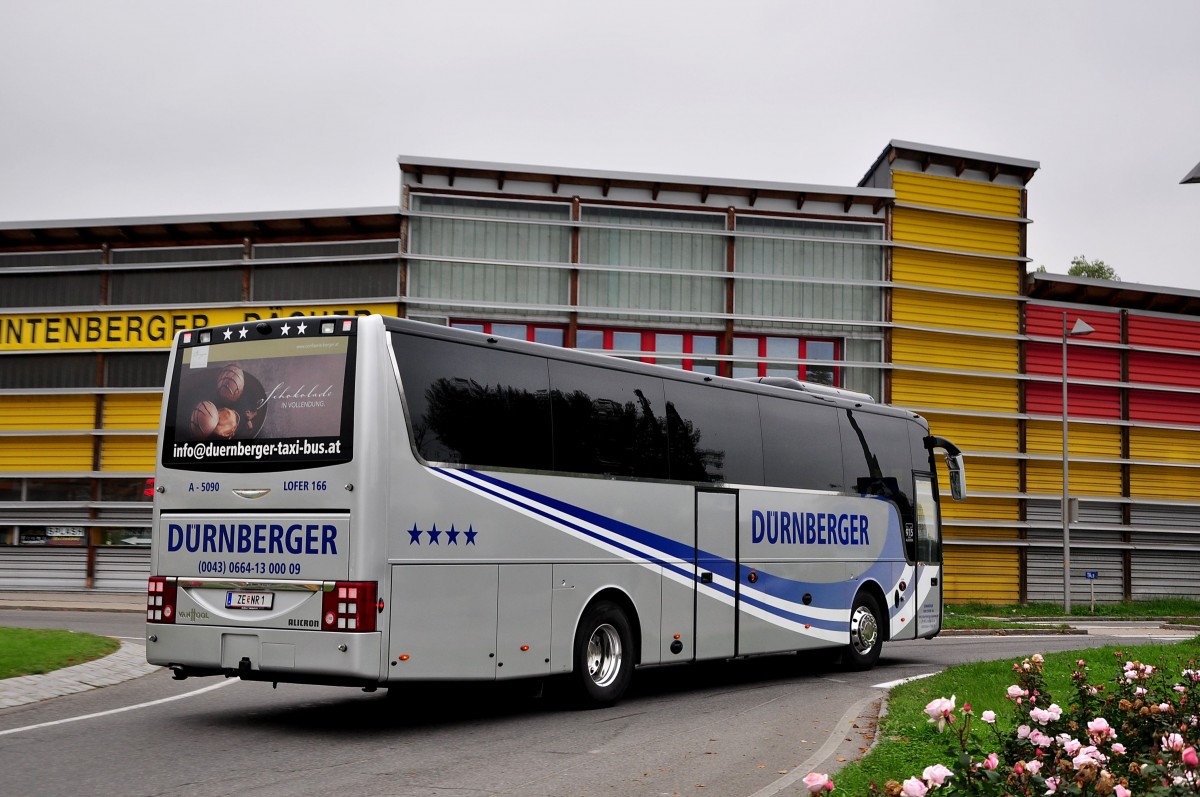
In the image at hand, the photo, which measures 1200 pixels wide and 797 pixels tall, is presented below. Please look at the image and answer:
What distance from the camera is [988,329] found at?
3372 cm

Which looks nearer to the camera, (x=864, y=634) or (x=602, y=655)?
(x=602, y=655)

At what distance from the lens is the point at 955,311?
110ft

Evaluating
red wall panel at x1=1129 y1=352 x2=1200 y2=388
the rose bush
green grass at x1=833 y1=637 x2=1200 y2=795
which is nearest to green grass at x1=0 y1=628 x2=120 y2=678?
green grass at x1=833 y1=637 x2=1200 y2=795

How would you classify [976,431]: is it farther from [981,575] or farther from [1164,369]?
[1164,369]

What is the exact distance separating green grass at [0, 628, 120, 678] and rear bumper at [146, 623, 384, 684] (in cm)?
361

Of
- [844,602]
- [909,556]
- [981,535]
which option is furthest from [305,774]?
[981,535]

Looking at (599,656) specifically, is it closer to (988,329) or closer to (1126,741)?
(1126,741)

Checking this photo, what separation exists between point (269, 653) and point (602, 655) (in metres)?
3.68

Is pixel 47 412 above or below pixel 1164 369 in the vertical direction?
below

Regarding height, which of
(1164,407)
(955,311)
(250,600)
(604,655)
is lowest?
(604,655)

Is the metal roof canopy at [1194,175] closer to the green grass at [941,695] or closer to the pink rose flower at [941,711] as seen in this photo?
the green grass at [941,695]

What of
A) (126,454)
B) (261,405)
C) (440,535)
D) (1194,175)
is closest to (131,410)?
(126,454)

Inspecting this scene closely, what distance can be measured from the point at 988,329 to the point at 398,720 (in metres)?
25.7

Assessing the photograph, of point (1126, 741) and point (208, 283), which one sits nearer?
point (1126, 741)
